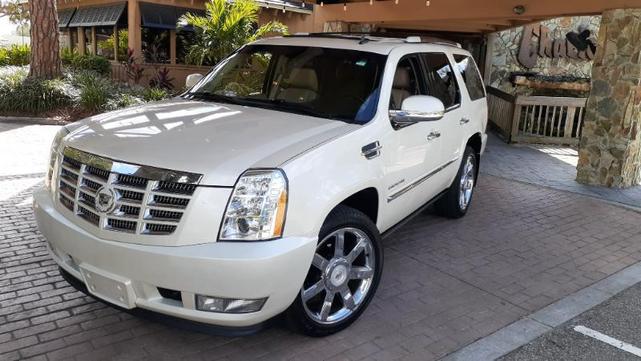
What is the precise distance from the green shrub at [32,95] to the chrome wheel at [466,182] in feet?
30.6

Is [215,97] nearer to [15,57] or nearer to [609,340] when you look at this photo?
[609,340]

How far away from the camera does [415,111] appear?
402 cm

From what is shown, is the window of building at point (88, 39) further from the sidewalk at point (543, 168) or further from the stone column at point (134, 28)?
the sidewalk at point (543, 168)

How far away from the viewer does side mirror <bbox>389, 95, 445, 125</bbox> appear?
13.2ft

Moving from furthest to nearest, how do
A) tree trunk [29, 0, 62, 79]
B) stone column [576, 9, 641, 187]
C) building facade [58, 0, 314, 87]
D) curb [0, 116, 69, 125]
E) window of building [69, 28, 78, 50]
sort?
window of building [69, 28, 78, 50] < building facade [58, 0, 314, 87] < tree trunk [29, 0, 62, 79] < curb [0, 116, 69, 125] < stone column [576, 9, 641, 187]

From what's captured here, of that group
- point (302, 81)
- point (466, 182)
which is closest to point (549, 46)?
point (466, 182)

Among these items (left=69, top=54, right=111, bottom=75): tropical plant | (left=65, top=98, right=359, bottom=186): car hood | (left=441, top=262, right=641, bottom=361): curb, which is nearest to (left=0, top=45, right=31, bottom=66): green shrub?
(left=69, top=54, right=111, bottom=75): tropical plant

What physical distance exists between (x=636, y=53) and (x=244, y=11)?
8.97 meters

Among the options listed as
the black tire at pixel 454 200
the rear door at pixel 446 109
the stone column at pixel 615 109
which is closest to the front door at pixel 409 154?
the rear door at pixel 446 109

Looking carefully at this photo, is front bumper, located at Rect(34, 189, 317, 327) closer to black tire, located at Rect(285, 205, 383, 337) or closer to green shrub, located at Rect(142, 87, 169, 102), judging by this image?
black tire, located at Rect(285, 205, 383, 337)

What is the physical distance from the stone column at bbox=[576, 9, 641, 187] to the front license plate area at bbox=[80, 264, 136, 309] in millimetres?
7539

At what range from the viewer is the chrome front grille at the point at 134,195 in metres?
2.88

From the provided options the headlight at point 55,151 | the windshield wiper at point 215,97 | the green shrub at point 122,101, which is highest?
the windshield wiper at point 215,97

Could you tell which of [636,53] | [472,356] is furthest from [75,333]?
[636,53]
